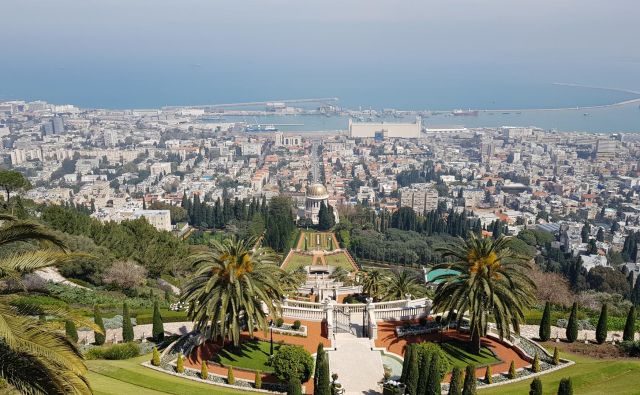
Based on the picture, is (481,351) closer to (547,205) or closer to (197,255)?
(197,255)

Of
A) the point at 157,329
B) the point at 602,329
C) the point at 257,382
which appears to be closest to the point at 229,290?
the point at 257,382

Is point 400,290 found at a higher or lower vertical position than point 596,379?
higher

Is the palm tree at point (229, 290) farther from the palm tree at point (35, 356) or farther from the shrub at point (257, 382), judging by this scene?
the palm tree at point (35, 356)

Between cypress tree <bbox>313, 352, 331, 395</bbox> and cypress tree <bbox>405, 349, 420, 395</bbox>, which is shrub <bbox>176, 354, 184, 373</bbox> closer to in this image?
cypress tree <bbox>313, 352, 331, 395</bbox>

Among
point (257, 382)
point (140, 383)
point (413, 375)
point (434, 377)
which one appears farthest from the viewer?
point (257, 382)

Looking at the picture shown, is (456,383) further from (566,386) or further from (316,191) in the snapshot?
(316,191)

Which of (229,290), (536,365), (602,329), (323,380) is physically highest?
(229,290)

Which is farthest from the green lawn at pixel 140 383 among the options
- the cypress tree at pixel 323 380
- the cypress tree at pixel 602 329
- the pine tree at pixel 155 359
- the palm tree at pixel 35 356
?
the cypress tree at pixel 602 329

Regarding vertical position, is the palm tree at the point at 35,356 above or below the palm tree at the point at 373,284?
above

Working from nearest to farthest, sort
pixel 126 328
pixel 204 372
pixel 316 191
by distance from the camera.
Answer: pixel 204 372
pixel 126 328
pixel 316 191
